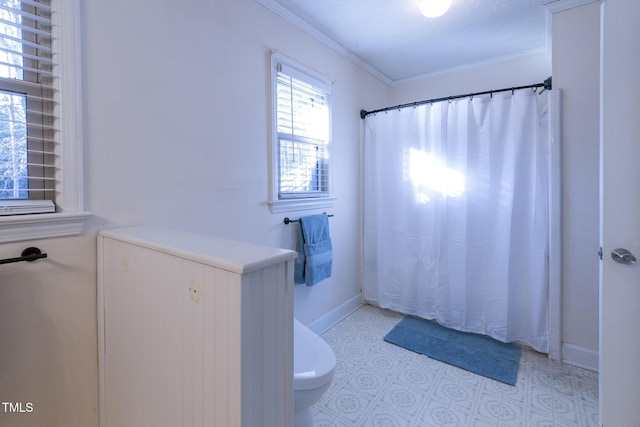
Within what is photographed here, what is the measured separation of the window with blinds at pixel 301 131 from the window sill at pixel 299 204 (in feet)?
0.11

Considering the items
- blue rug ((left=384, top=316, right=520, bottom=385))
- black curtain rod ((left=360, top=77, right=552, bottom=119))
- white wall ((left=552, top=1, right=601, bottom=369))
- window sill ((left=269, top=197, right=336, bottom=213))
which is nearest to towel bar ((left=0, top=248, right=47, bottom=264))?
window sill ((left=269, top=197, right=336, bottom=213))

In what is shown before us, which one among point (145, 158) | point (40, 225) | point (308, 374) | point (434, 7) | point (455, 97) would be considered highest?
point (434, 7)

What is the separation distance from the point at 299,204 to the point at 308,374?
1.16 metres

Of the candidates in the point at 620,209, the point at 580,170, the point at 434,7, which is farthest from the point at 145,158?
the point at 580,170

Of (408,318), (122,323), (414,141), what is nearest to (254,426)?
(122,323)

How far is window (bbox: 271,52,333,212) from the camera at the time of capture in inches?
74.8

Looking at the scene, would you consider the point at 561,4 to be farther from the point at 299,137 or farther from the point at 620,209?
the point at 299,137

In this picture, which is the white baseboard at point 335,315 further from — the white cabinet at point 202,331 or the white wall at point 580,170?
the white wall at point 580,170

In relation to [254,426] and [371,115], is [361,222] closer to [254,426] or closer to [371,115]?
[371,115]

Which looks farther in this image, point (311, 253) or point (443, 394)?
point (311, 253)

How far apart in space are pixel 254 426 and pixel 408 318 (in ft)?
7.18

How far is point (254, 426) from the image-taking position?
679 millimetres

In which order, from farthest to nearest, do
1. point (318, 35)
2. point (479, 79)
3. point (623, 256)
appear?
point (479, 79) → point (318, 35) → point (623, 256)

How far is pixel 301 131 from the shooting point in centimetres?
210
